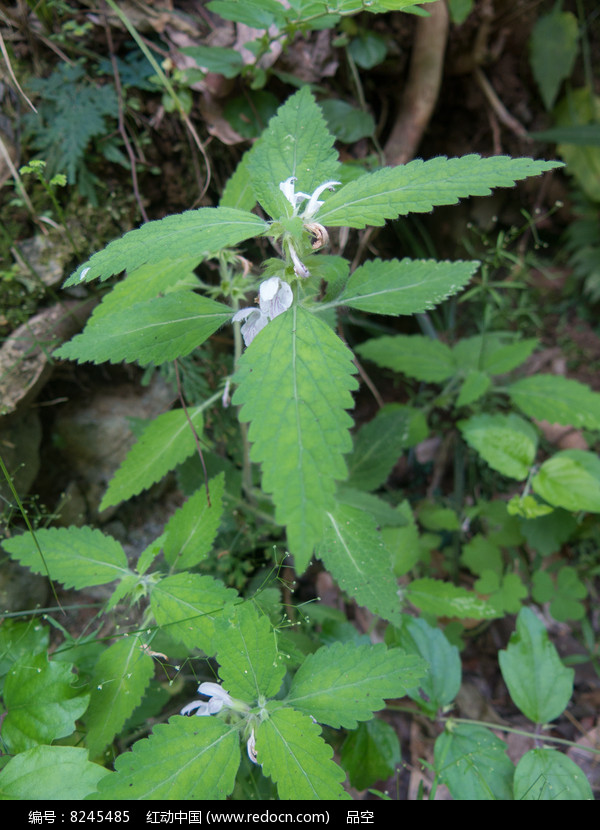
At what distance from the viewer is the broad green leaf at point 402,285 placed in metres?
1.36

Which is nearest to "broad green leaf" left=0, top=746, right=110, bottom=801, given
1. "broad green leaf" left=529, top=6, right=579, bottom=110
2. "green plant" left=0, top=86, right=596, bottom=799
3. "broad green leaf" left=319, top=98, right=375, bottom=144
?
"green plant" left=0, top=86, right=596, bottom=799

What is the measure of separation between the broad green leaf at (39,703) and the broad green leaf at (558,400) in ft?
6.43

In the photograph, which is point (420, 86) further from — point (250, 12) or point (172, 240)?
point (172, 240)

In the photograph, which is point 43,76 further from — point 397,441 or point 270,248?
point 397,441

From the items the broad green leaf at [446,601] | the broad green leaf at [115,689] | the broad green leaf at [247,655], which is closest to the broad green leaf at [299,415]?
the broad green leaf at [247,655]

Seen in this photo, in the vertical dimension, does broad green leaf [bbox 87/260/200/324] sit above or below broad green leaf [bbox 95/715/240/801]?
above

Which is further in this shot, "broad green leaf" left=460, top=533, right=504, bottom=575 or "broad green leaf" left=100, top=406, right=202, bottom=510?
"broad green leaf" left=460, top=533, right=504, bottom=575

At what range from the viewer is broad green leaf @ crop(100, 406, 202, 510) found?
150 cm

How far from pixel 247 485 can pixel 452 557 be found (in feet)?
3.78

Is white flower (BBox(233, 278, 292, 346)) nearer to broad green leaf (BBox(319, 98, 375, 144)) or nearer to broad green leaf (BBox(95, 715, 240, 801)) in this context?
broad green leaf (BBox(95, 715, 240, 801))

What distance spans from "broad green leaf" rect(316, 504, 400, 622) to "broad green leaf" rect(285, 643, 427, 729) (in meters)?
0.14

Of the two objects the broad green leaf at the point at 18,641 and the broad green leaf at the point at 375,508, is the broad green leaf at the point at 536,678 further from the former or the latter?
the broad green leaf at the point at 18,641

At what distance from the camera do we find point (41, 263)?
1965mm

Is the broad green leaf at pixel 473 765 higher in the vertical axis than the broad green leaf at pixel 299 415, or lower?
lower
